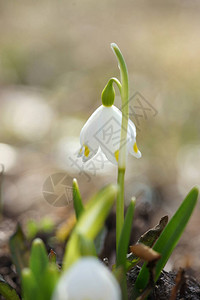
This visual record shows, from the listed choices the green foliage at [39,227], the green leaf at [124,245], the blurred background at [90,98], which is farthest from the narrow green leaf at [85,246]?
the green foliage at [39,227]

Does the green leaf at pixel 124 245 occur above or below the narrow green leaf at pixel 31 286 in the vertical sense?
above

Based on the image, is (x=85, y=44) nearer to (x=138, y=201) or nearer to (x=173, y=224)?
(x=138, y=201)

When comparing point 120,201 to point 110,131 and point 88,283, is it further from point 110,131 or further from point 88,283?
point 88,283

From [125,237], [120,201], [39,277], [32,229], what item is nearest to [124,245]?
[125,237]

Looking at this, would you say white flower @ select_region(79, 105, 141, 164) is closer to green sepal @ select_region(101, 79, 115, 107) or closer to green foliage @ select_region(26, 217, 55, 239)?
green sepal @ select_region(101, 79, 115, 107)

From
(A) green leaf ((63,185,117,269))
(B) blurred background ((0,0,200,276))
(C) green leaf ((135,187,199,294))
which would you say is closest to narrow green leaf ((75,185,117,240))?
(A) green leaf ((63,185,117,269))

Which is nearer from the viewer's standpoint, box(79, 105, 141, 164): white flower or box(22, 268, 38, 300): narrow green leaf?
box(22, 268, 38, 300): narrow green leaf

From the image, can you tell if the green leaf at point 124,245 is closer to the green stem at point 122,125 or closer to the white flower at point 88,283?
the green stem at point 122,125

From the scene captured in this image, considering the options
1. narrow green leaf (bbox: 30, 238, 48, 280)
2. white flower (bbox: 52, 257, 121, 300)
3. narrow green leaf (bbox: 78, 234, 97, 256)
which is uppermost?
narrow green leaf (bbox: 30, 238, 48, 280)
